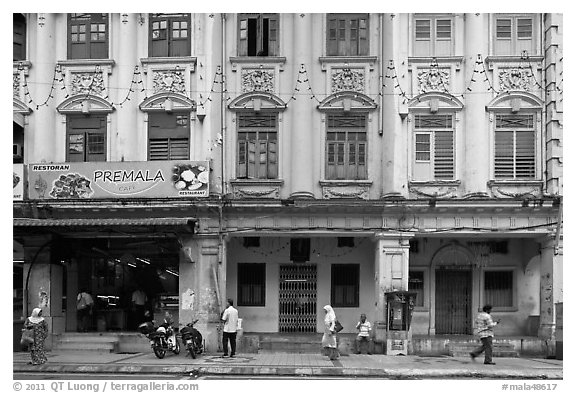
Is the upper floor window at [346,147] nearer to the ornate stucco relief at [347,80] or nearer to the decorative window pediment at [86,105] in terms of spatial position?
the ornate stucco relief at [347,80]

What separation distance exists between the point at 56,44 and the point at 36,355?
838 centimetres

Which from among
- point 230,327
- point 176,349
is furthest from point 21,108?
point 230,327

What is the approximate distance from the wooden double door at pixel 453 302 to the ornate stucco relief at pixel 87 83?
1097 cm

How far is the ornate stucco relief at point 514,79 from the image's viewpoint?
1956 cm

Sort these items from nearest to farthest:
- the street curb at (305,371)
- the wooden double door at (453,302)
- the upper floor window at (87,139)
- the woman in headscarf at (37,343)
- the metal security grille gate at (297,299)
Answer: the street curb at (305,371)
the woman in headscarf at (37,343)
the upper floor window at (87,139)
the metal security grille gate at (297,299)
the wooden double door at (453,302)

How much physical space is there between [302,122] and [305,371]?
6945 millimetres

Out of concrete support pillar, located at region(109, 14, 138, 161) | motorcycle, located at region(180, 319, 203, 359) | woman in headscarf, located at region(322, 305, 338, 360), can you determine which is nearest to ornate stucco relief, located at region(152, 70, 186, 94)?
concrete support pillar, located at region(109, 14, 138, 161)

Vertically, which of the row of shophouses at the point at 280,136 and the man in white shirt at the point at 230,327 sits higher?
the row of shophouses at the point at 280,136

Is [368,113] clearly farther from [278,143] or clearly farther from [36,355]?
[36,355]

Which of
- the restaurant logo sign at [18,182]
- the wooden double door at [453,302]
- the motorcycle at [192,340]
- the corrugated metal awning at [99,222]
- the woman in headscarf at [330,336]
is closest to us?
the woman in headscarf at [330,336]

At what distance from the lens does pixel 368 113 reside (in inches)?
784

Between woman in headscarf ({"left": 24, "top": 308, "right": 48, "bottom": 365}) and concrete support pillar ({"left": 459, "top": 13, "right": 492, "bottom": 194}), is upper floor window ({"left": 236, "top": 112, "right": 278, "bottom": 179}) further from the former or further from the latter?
woman in headscarf ({"left": 24, "top": 308, "right": 48, "bottom": 365})

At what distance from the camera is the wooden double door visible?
70.3 ft

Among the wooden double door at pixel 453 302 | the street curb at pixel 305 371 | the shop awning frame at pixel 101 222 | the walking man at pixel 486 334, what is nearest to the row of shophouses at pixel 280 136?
the shop awning frame at pixel 101 222
